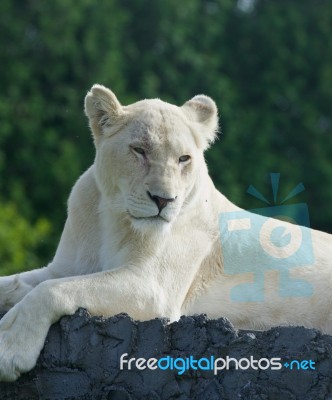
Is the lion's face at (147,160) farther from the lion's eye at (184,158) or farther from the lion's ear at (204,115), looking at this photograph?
the lion's ear at (204,115)

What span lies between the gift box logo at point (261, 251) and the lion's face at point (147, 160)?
0.47 meters

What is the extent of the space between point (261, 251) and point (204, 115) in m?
0.89

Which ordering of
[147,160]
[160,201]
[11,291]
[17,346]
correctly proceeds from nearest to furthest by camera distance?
[17,346], [160,201], [147,160], [11,291]

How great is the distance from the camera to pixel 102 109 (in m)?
6.46

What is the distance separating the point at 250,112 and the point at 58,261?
1395 centimetres

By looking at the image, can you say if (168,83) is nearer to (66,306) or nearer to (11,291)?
(11,291)

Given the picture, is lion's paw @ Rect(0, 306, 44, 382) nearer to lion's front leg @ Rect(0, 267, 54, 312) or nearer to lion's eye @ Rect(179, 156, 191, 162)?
lion's front leg @ Rect(0, 267, 54, 312)

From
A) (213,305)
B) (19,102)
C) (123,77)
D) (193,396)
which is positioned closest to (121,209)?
(213,305)

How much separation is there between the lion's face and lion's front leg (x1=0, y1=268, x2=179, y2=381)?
1.14 ft

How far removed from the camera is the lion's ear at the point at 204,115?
670 cm

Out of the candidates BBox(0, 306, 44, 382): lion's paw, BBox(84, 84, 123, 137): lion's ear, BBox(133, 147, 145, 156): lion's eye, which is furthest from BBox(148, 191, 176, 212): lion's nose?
BBox(0, 306, 44, 382): lion's paw

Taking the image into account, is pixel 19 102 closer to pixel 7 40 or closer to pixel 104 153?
pixel 7 40

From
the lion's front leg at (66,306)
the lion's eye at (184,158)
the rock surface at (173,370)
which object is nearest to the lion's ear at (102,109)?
the lion's eye at (184,158)

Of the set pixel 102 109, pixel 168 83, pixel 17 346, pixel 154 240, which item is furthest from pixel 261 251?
pixel 168 83
